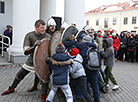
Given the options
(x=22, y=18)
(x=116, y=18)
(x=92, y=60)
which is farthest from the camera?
(x=116, y=18)

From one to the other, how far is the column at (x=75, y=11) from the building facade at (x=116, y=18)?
28476mm

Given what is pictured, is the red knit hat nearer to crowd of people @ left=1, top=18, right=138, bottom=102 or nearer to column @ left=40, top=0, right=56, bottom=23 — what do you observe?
crowd of people @ left=1, top=18, right=138, bottom=102

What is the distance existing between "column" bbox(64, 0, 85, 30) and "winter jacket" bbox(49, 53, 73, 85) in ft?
21.4

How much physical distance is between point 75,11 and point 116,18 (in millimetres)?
31947

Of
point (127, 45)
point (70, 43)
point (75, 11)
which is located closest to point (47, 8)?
point (75, 11)

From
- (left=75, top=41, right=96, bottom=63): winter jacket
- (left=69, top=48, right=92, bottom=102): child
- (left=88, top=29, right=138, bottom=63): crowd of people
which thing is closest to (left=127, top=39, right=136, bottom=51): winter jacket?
(left=88, top=29, right=138, bottom=63): crowd of people

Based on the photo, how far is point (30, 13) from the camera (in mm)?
7992

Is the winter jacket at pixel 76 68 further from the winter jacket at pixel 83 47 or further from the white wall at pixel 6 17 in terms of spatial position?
the white wall at pixel 6 17

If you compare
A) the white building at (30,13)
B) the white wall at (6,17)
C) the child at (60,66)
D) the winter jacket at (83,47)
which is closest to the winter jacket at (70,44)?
the winter jacket at (83,47)

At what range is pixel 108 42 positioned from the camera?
4.54 metres

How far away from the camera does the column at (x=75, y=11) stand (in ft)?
31.4

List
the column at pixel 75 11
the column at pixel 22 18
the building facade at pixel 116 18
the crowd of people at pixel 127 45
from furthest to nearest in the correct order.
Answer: the building facade at pixel 116 18
the crowd of people at pixel 127 45
the column at pixel 75 11
the column at pixel 22 18

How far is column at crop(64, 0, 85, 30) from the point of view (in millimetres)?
9562

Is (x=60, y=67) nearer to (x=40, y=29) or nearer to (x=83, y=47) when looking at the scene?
(x=83, y=47)
